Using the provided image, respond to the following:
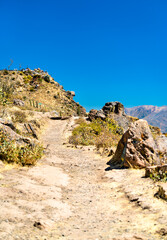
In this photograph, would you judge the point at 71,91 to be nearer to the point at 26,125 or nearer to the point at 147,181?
the point at 26,125

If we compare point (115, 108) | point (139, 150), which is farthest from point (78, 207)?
point (115, 108)

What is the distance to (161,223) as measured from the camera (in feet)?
11.9

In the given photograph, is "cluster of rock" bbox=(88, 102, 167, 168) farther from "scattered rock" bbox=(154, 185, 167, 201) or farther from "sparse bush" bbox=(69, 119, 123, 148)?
"sparse bush" bbox=(69, 119, 123, 148)

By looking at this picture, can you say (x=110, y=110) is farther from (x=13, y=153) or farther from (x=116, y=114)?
(x=13, y=153)

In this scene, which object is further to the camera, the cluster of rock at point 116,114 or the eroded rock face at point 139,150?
the cluster of rock at point 116,114

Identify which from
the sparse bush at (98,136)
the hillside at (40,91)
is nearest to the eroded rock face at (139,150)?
the sparse bush at (98,136)

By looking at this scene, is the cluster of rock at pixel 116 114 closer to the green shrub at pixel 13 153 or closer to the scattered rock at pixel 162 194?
the green shrub at pixel 13 153

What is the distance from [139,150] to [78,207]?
488cm

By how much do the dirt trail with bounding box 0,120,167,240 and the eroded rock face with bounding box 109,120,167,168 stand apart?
758 millimetres

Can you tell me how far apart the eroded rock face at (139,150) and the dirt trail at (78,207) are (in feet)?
2.49

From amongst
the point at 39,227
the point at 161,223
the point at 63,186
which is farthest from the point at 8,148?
the point at 161,223

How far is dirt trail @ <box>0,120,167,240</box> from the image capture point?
→ 3367 millimetres

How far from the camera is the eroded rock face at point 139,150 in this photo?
886cm

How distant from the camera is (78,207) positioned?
502cm
